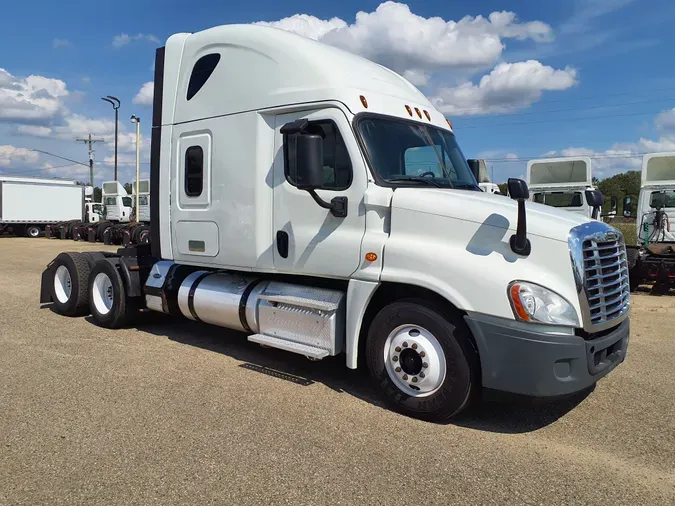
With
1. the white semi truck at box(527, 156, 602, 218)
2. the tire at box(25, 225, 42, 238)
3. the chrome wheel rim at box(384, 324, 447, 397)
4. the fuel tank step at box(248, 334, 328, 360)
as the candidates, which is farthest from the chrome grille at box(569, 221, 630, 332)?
the tire at box(25, 225, 42, 238)

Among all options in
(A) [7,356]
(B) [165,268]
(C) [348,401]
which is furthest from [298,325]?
(A) [7,356]

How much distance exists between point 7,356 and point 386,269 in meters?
4.54

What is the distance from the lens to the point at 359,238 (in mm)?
4852

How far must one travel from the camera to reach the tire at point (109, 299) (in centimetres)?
747

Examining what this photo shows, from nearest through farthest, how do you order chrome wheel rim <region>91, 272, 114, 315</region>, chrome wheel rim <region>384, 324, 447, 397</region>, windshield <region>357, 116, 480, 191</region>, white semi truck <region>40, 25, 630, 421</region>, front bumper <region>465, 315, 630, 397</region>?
front bumper <region>465, 315, 630, 397</region>
white semi truck <region>40, 25, 630, 421</region>
chrome wheel rim <region>384, 324, 447, 397</region>
windshield <region>357, 116, 480, 191</region>
chrome wheel rim <region>91, 272, 114, 315</region>

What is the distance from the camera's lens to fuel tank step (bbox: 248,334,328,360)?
506 cm

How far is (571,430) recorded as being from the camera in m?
4.43

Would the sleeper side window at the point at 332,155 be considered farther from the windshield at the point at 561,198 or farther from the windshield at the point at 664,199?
the windshield at the point at 561,198

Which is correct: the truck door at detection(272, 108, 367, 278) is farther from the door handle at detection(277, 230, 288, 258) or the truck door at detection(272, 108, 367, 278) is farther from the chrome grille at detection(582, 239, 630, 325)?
the chrome grille at detection(582, 239, 630, 325)

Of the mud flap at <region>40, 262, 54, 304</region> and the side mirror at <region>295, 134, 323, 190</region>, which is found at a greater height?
the side mirror at <region>295, 134, 323, 190</region>

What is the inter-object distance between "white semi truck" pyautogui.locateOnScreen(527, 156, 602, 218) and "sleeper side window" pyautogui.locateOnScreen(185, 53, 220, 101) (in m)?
11.2

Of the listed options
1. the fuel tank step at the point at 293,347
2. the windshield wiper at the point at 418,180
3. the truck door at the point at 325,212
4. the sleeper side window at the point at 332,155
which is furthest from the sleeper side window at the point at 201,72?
the fuel tank step at the point at 293,347

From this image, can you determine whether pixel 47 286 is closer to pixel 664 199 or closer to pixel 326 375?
pixel 326 375

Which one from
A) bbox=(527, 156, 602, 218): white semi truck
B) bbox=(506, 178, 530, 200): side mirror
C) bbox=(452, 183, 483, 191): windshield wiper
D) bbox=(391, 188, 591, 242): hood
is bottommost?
bbox=(391, 188, 591, 242): hood
